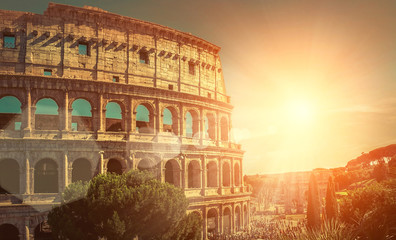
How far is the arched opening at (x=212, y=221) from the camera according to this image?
30.2 metres

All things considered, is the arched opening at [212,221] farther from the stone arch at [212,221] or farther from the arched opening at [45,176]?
the arched opening at [45,176]

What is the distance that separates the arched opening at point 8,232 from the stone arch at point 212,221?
14223 millimetres

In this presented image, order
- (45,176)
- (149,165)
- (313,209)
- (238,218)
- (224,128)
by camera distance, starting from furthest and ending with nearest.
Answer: (224,128), (238,218), (149,165), (45,176), (313,209)

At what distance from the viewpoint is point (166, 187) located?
20.8 meters

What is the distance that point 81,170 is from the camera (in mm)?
26188

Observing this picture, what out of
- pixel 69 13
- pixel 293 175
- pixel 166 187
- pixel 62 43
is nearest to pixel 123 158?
pixel 166 187

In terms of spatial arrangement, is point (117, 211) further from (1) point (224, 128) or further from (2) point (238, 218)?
(1) point (224, 128)

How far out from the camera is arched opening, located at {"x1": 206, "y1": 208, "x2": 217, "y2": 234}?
3019cm

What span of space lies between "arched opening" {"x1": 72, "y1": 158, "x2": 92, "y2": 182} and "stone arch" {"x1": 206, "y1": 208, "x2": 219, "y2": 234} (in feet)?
34.2

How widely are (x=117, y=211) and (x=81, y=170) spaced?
907 cm

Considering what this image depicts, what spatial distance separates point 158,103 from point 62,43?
8.07 metres

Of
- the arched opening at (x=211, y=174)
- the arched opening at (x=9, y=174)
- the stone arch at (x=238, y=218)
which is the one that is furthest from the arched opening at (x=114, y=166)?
the stone arch at (x=238, y=218)

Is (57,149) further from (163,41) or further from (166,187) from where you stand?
(163,41)

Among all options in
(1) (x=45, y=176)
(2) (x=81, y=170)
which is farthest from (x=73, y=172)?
(1) (x=45, y=176)
